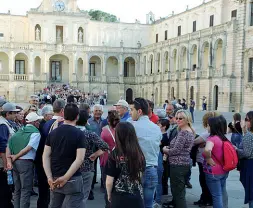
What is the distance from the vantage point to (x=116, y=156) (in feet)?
14.5

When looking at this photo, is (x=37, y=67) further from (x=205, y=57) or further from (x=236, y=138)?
(x=236, y=138)

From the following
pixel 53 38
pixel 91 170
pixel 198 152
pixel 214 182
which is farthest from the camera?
pixel 53 38

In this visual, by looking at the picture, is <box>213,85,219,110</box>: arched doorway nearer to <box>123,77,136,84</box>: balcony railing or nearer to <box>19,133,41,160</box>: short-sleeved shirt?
<box>123,77,136,84</box>: balcony railing

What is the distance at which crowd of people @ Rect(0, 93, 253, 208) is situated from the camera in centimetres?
448

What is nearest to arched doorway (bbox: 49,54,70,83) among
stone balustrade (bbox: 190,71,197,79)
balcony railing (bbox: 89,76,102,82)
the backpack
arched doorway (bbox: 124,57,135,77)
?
balcony railing (bbox: 89,76,102,82)

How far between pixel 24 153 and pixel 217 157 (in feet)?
10.5

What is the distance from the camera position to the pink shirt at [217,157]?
6.29 meters

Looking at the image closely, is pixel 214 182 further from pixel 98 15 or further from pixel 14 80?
pixel 98 15

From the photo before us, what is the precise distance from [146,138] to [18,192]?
8.27ft

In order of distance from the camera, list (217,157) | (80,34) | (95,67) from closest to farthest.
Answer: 1. (217,157)
2. (80,34)
3. (95,67)

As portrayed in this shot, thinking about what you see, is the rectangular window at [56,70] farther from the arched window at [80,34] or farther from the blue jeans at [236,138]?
the blue jeans at [236,138]

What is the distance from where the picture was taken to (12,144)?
6.30 m

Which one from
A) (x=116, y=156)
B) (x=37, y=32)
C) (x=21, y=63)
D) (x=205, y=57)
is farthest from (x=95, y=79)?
(x=116, y=156)

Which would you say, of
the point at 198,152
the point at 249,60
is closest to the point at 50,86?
the point at 249,60
